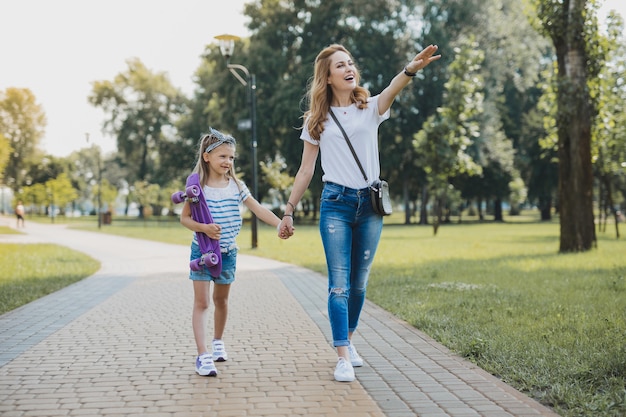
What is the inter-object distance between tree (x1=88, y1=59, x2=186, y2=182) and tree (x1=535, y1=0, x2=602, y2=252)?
53.9 meters

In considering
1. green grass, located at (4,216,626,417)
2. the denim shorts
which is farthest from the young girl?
green grass, located at (4,216,626,417)

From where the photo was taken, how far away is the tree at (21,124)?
6750 centimetres

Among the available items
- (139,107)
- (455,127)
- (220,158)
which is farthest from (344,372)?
(139,107)

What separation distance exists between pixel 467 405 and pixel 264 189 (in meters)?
44.1

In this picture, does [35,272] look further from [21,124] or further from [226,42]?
[21,124]

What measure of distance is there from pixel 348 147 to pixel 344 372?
150cm

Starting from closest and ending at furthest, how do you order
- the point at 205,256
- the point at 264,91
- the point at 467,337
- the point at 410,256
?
the point at 205,256
the point at 467,337
the point at 410,256
the point at 264,91

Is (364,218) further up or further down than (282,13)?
further down

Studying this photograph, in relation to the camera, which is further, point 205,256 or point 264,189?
point 264,189

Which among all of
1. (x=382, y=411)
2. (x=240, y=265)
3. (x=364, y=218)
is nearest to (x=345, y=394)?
(x=382, y=411)

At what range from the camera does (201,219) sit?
185 inches

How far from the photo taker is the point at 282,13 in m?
40.6

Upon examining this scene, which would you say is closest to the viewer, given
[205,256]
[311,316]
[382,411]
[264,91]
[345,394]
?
[382,411]

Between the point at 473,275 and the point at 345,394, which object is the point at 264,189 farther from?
the point at 345,394
